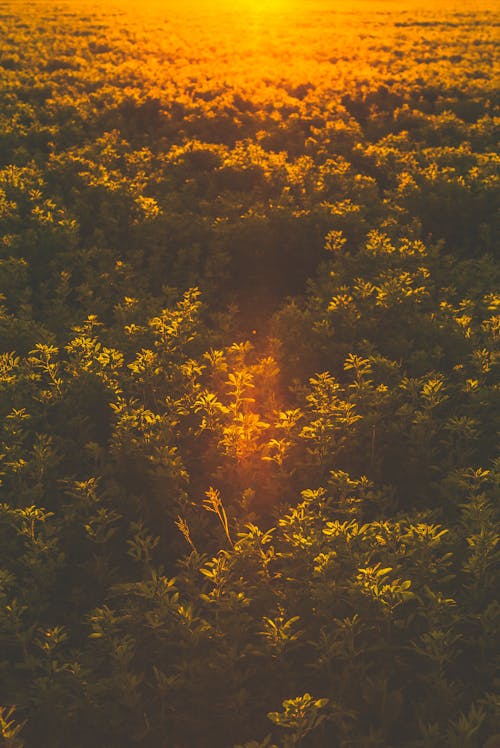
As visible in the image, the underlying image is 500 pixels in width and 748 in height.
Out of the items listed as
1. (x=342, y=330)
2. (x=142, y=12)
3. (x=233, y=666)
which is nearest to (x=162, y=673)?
(x=233, y=666)

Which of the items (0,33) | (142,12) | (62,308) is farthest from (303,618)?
(142,12)

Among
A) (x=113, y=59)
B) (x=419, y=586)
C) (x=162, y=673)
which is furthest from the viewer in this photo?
(x=113, y=59)

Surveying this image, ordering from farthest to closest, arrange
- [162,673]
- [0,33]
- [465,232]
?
[0,33]
[465,232]
[162,673]

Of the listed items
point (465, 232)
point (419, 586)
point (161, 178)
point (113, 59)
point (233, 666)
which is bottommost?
point (233, 666)

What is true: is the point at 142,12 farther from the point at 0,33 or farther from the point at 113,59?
the point at 113,59

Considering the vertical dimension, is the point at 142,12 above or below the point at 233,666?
above

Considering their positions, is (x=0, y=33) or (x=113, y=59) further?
(x=0, y=33)
